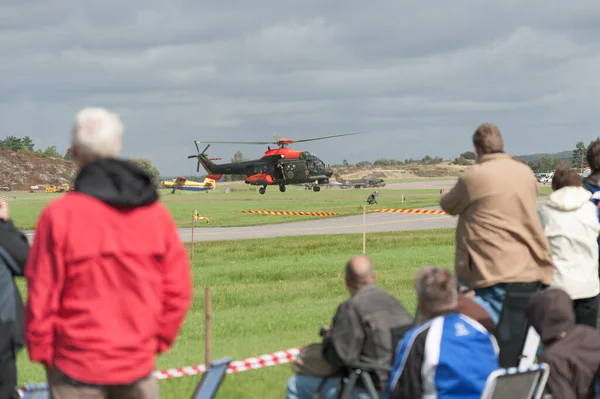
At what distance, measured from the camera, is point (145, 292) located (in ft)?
13.1

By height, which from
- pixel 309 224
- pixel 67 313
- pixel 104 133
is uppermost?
pixel 104 133

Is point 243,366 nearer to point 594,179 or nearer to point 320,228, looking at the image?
point 594,179

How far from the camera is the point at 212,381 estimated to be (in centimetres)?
530

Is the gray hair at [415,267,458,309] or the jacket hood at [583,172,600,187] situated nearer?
the gray hair at [415,267,458,309]

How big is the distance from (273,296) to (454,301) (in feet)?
32.9

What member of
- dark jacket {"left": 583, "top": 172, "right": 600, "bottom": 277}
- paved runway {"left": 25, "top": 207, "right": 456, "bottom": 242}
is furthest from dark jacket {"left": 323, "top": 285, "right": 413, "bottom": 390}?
paved runway {"left": 25, "top": 207, "right": 456, "bottom": 242}

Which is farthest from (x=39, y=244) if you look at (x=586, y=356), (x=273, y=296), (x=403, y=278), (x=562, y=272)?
(x=403, y=278)

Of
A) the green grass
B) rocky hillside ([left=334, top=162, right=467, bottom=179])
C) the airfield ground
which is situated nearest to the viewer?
the green grass

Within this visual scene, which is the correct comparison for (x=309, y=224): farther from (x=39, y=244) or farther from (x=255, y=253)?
(x=39, y=244)

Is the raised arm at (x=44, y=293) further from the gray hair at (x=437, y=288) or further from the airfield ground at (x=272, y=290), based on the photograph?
the airfield ground at (x=272, y=290)

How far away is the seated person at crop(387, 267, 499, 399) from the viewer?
486cm

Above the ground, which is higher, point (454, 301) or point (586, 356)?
point (454, 301)

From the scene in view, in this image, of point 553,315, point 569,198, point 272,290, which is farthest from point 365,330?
point 272,290

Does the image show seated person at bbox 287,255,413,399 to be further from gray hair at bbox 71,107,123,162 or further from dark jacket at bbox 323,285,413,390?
gray hair at bbox 71,107,123,162
